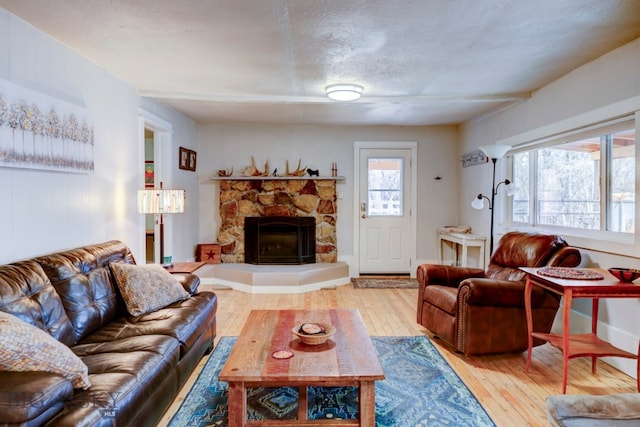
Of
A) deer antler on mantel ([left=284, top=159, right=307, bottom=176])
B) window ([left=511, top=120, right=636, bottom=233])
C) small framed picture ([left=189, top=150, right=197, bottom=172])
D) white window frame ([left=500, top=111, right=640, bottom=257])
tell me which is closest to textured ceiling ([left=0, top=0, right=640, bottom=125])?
white window frame ([left=500, top=111, right=640, bottom=257])

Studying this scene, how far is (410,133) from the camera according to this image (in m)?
5.82

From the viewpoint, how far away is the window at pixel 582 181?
290 centimetres

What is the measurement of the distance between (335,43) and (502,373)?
2604 mm

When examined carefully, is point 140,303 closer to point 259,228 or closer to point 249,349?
point 249,349

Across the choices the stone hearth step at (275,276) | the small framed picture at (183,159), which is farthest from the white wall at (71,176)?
Answer: the stone hearth step at (275,276)

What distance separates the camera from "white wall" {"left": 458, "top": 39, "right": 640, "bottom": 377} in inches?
105

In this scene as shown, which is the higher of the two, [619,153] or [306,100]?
[306,100]

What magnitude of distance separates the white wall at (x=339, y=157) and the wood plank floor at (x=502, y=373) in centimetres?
177

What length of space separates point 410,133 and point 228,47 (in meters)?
3.70

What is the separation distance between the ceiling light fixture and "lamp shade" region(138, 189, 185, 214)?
5.91ft

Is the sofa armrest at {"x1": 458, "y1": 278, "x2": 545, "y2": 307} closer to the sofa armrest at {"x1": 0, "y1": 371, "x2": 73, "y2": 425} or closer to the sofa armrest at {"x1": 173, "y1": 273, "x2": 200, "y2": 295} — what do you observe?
the sofa armrest at {"x1": 173, "y1": 273, "x2": 200, "y2": 295}

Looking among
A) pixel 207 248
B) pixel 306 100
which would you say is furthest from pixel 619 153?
pixel 207 248

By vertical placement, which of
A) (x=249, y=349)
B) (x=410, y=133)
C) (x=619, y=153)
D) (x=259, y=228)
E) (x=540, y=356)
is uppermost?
(x=410, y=133)

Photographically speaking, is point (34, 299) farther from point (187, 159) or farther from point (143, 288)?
point (187, 159)
